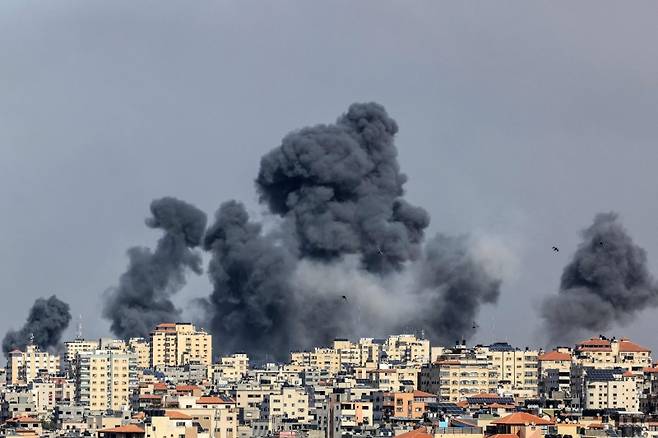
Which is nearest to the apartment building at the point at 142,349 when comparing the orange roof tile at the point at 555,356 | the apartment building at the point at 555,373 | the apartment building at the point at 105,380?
the apartment building at the point at 105,380

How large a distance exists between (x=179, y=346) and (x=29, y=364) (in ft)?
26.9

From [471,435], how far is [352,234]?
56.6 m

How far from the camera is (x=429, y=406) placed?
326ft

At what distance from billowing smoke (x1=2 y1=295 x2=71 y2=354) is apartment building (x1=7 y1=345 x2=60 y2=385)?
365 cm

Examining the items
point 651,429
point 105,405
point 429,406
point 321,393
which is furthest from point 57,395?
point 651,429

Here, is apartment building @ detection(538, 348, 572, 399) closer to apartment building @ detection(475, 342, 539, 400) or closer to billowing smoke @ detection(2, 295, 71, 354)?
apartment building @ detection(475, 342, 539, 400)

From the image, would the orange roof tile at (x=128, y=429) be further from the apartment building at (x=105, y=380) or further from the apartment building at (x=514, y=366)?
the apartment building at (x=514, y=366)

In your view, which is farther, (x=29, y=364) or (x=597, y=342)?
(x=29, y=364)

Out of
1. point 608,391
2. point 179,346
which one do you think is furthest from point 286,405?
point 179,346

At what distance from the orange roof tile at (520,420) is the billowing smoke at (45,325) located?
65084 mm

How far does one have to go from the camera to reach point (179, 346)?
449ft

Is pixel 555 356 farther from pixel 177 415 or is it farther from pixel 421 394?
pixel 177 415

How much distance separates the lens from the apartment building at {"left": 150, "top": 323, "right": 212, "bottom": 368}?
448 feet

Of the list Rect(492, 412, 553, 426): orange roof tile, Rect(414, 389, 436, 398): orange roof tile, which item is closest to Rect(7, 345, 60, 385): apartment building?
Rect(414, 389, 436, 398): orange roof tile
